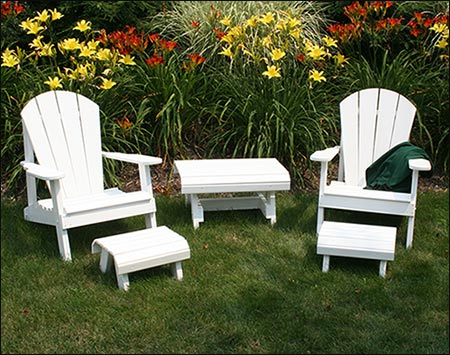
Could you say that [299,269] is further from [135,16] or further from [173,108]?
[135,16]

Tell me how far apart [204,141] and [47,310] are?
242cm

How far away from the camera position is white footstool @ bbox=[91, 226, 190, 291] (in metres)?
3.52

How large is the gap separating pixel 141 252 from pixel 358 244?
122 cm

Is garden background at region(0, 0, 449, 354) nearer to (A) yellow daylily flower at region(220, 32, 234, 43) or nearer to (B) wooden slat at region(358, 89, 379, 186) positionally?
(A) yellow daylily flower at region(220, 32, 234, 43)

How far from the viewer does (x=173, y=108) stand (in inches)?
203

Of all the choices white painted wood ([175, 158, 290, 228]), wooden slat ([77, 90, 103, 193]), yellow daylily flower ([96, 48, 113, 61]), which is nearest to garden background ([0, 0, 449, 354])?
yellow daylily flower ([96, 48, 113, 61])

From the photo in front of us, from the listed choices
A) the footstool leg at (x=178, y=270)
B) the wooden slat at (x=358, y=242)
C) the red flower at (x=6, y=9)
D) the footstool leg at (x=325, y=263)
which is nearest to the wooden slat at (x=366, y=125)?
the wooden slat at (x=358, y=242)

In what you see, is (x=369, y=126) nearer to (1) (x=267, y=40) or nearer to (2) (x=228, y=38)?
(1) (x=267, y=40)

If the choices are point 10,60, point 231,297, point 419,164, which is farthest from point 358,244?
point 10,60

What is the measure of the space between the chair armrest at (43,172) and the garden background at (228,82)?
725 millimetres

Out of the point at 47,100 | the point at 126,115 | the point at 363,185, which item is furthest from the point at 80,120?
the point at 363,185

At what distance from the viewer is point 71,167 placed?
4395 mm

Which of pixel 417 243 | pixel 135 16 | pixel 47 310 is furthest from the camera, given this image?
pixel 135 16

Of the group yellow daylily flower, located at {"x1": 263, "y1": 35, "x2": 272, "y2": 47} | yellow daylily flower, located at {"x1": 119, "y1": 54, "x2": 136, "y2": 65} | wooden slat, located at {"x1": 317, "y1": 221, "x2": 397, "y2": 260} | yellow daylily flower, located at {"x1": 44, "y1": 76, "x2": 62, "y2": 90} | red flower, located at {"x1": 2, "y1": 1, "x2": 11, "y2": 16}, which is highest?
red flower, located at {"x1": 2, "y1": 1, "x2": 11, "y2": 16}
